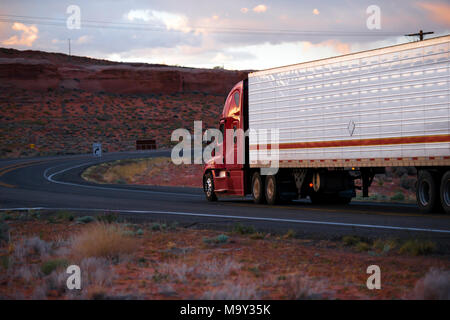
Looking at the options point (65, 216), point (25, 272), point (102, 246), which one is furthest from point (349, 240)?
point (65, 216)

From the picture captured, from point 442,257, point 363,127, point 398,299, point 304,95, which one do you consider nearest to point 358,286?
point 398,299

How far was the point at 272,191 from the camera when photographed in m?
21.8

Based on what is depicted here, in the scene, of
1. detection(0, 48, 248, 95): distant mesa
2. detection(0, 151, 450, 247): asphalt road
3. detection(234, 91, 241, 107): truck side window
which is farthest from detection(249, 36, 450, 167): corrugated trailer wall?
detection(0, 48, 248, 95): distant mesa

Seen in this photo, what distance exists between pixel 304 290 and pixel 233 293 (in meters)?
0.86

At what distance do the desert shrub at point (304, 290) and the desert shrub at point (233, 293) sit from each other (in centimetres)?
39

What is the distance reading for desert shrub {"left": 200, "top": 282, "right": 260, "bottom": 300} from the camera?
23.6 ft

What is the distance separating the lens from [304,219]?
16.5 metres

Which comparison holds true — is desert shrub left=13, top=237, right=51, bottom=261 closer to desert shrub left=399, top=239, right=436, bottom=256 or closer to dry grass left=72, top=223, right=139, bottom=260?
dry grass left=72, top=223, right=139, bottom=260

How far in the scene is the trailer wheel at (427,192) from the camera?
16.9 metres

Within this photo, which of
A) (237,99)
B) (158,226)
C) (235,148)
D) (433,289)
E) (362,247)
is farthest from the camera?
(237,99)

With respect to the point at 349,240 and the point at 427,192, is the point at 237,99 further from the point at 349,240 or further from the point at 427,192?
the point at 349,240

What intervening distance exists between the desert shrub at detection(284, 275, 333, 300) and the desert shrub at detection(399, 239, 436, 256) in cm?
318

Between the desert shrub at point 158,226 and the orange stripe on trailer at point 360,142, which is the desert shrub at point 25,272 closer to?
the desert shrub at point 158,226
